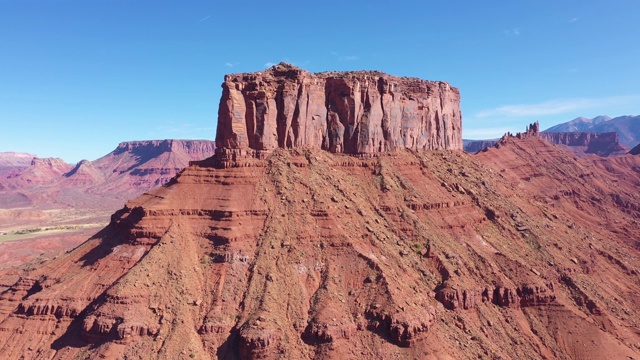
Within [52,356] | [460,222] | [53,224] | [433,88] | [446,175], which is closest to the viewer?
[52,356]

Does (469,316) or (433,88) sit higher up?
(433,88)

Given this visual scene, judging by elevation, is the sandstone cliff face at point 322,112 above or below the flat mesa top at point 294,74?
below

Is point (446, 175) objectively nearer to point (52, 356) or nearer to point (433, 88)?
point (433, 88)

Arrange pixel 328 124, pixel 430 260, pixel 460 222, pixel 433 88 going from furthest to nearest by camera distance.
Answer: pixel 433 88 → pixel 328 124 → pixel 460 222 → pixel 430 260

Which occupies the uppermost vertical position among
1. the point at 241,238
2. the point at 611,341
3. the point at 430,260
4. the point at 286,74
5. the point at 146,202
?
the point at 286,74

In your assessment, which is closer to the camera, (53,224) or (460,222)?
(460,222)

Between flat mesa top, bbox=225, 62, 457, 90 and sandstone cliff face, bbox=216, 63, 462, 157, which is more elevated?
flat mesa top, bbox=225, 62, 457, 90

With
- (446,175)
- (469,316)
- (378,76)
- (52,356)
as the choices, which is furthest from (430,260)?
(52,356)

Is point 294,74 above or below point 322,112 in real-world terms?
above
